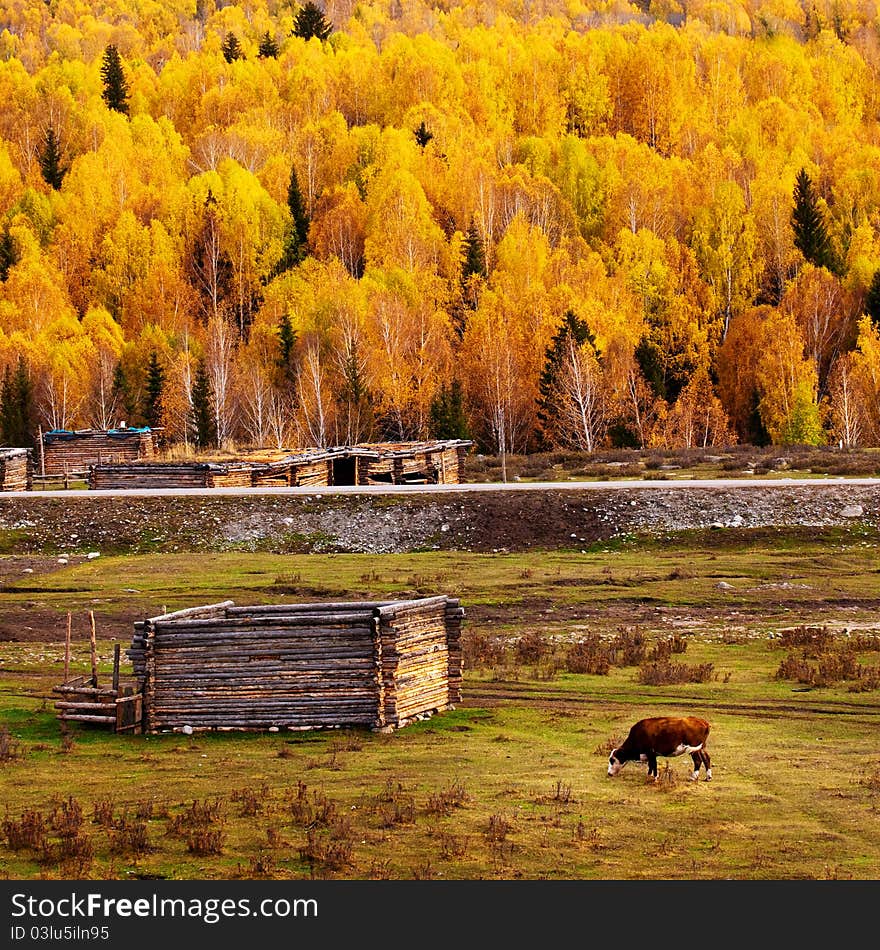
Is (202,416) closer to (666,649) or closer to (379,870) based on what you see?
(666,649)

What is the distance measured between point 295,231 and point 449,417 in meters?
43.5

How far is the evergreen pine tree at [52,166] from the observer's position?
14375cm

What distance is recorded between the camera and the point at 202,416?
90.3m

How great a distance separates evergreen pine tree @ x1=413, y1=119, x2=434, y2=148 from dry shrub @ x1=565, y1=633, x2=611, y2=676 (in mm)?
116088

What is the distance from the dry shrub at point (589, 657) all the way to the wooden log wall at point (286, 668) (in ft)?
19.2

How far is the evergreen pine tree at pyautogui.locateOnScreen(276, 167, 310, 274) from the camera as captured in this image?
12362 centimetres

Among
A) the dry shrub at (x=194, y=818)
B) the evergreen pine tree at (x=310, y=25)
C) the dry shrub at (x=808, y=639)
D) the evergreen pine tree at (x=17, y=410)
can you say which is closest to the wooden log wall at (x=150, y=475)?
the evergreen pine tree at (x=17, y=410)

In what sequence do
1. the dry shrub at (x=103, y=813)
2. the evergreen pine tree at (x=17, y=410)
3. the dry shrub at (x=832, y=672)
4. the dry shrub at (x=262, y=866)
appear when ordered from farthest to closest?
the evergreen pine tree at (x=17, y=410) → the dry shrub at (x=832, y=672) → the dry shrub at (x=103, y=813) → the dry shrub at (x=262, y=866)

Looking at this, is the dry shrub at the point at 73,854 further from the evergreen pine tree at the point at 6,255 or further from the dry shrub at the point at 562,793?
the evergreen pine tree at the point at 6,255

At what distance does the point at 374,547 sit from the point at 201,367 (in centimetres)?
4902

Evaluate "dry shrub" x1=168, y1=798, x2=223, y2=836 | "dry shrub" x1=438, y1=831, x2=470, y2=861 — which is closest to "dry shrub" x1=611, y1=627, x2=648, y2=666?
"dry shrub" x1=168, y1=798, x2=223, y2=836

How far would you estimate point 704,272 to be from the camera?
118 metres

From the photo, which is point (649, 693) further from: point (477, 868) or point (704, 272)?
point (704, 272)
